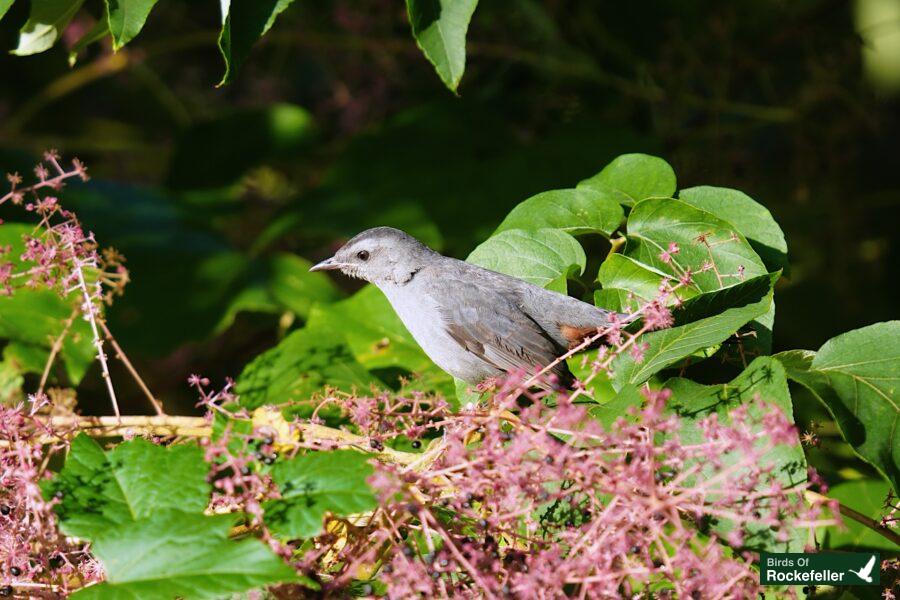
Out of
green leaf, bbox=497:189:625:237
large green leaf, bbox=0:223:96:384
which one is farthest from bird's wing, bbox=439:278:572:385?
large green leaf, bbox=0:223:96:384

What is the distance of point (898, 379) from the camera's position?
6.73 feet

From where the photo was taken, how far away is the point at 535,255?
Answer: 244 cm

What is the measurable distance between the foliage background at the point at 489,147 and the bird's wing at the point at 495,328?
95cm

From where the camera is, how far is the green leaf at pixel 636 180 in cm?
254

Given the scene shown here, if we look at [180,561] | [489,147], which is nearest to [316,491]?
[180,561]

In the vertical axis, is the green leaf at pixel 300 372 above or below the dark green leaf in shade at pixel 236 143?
below

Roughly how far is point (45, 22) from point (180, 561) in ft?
5.40

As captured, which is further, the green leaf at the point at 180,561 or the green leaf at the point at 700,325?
the green leaf at the point at 700,325

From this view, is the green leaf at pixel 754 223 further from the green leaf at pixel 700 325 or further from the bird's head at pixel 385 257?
the bird's head at pixel 385 257

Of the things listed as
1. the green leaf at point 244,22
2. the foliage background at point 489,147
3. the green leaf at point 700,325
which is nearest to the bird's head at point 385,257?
the foliage background at point 489,147

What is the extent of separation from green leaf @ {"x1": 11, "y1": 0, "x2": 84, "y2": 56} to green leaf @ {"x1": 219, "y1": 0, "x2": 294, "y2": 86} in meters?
0.55

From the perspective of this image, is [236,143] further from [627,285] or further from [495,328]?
[627,285]

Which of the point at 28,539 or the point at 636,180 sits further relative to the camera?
the point at 636,180

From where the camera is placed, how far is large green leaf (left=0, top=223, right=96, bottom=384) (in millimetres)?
3207
